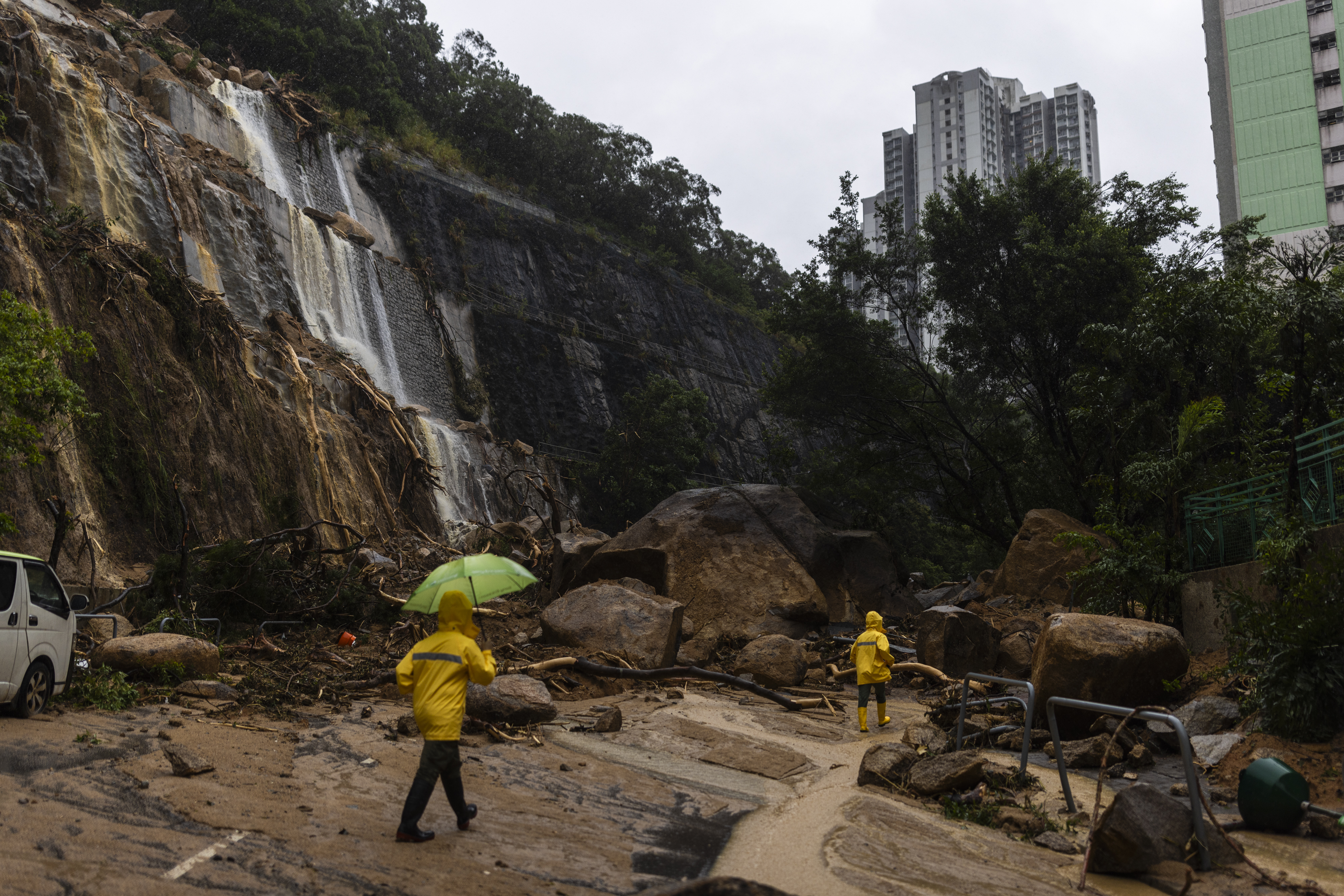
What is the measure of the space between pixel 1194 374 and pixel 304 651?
14108 mm

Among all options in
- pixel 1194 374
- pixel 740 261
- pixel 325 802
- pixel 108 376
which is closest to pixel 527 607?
pixel 108 376

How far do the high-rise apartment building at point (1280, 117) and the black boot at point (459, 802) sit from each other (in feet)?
153

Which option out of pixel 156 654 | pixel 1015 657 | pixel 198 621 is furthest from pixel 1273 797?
pixel 198 621

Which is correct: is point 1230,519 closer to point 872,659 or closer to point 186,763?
point 872,659

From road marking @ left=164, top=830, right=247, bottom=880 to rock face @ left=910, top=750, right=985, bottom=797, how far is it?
16.2 ft

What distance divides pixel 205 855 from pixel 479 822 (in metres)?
1.73

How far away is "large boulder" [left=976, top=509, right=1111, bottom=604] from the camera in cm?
1805

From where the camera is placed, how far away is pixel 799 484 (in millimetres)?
29266

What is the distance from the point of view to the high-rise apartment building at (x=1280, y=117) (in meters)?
41.4

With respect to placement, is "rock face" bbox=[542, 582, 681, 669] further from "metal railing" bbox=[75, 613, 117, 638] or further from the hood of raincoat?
the hood of raincoat

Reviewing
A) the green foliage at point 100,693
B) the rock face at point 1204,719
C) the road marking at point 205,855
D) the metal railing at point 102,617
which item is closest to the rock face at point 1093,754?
the rock face at point 1204,719

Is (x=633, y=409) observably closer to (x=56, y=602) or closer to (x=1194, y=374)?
(x=1194, y=374)

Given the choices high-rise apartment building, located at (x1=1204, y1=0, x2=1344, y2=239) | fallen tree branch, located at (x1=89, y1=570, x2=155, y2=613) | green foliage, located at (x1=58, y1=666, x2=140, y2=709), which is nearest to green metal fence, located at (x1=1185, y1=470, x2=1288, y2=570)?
green foliage, located at (x1=58, y1=666, x2=140, y2=709)

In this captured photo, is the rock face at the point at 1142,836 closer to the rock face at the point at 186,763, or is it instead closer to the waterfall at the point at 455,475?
the rock face at the point at 186,763
